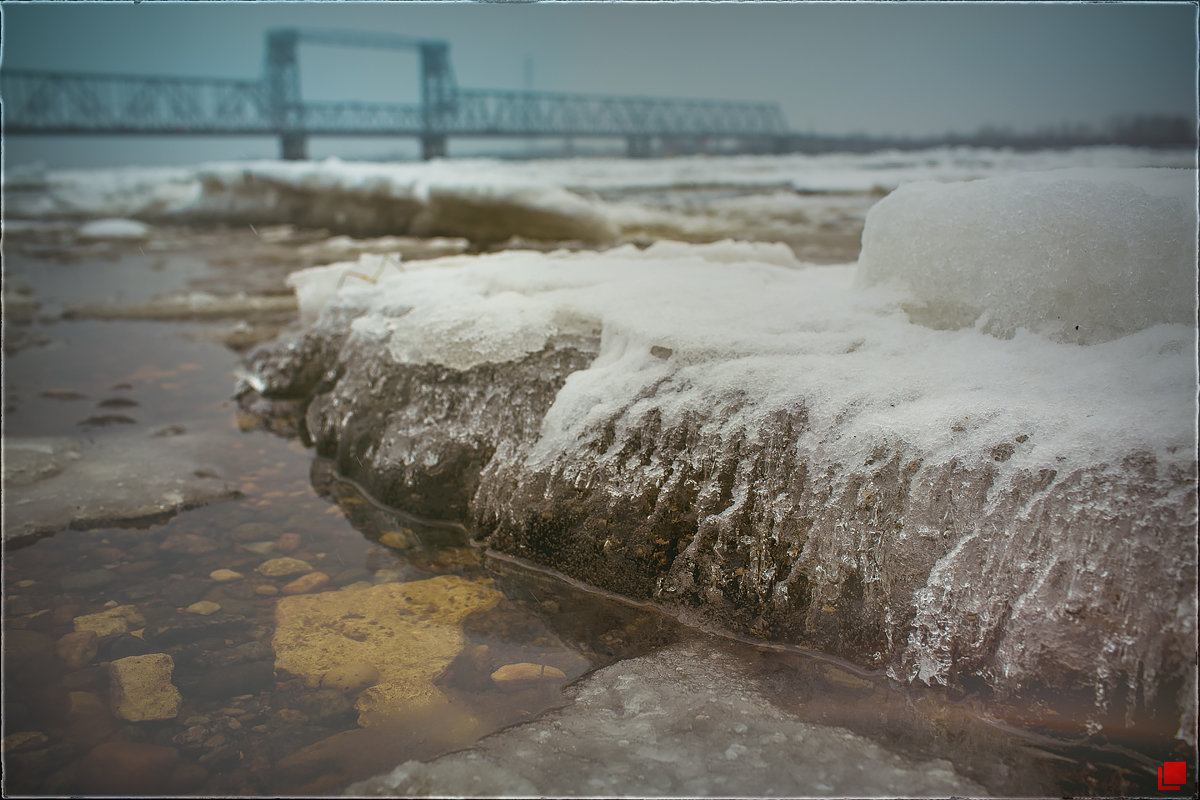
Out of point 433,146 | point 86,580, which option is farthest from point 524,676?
point 433,146

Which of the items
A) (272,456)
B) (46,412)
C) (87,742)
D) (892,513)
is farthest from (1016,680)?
(46,412)

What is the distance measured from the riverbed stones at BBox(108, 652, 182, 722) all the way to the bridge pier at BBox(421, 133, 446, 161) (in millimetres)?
17931

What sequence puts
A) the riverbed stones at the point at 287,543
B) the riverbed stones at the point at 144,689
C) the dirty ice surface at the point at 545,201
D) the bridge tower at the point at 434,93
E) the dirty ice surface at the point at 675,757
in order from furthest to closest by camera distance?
the bridge tower at the point at 434,93, the dirty ice surface at the point at 545,201, the riverbed stones at the point at 287,543, the riverbed stones at the point at 144,689, the dirty ice surface at the point at 675,757

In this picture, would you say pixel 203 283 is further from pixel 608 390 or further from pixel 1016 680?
pixel 1016 680

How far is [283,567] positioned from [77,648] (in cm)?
36

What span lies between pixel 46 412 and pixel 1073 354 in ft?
9.27

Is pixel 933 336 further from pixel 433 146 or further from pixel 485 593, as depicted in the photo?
pixel 433 146

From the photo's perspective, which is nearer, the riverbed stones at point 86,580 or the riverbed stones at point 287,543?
the riverbed stones at point 86,580

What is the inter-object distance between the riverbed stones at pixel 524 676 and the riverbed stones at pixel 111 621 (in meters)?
0.64

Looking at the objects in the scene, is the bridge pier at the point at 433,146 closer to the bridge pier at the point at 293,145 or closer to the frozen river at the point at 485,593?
the bridge pier at the point at 293,145

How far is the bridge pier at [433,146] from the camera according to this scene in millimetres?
17688

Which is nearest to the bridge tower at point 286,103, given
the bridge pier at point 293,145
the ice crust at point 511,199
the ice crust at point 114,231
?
the bridge pier at point 293,145

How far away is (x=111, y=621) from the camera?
1.27 metres

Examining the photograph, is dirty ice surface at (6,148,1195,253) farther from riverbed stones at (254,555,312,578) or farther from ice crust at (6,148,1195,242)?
riverbed stones at (254,555,312,578)
